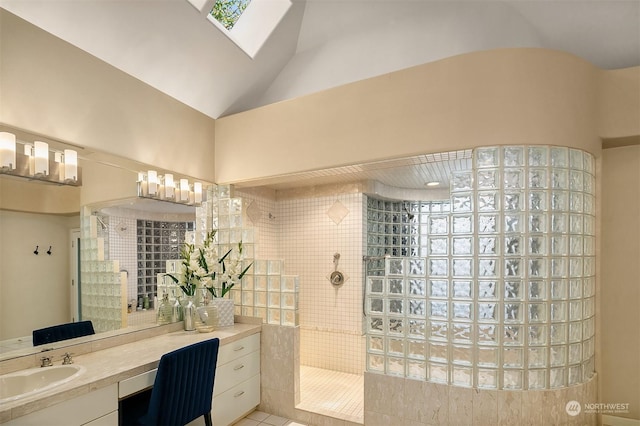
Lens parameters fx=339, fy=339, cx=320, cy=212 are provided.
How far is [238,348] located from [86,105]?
207 centimetres

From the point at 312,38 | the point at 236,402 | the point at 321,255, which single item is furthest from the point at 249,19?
the point at 236,402

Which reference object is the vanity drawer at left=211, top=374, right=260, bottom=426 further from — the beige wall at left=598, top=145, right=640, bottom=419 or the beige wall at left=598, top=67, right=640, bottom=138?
the beige wall at left=598, top=67, right=640, bottom=138

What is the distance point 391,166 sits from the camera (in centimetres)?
269

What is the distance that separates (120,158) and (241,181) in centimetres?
103

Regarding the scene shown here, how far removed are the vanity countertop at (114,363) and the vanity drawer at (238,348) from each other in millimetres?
39

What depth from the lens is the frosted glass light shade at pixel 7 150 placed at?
6.11 ft

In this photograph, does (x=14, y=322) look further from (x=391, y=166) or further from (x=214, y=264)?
(x=391, y=166)

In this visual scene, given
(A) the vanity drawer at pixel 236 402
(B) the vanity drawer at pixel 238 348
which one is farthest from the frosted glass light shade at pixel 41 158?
(A) the vanity drawer at pixel 236 402

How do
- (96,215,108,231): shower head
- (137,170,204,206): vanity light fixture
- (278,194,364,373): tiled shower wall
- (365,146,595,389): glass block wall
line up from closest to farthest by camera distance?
(365,146,595,389): glass block wall → (96,215,108,231): shower head → (137,170,204,206): vanity light fixture → (278,194,364,373): tiled shower wall

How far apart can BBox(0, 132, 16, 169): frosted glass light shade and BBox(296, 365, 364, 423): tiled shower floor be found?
2.60 metres

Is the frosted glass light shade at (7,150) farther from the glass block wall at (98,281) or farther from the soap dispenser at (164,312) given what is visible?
the soap dispenser at (164,312)

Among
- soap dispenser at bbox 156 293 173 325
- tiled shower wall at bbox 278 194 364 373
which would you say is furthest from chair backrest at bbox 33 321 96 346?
tiled shower wall at bbox 278 194 364 373

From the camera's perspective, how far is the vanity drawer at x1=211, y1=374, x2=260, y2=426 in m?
2.49

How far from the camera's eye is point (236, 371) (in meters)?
2.68
